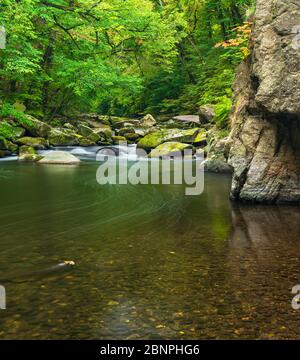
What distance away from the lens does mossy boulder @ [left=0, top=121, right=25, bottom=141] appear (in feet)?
59.1

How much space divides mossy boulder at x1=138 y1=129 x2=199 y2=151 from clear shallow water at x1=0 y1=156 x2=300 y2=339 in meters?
14.4

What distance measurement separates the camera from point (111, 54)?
25.2m

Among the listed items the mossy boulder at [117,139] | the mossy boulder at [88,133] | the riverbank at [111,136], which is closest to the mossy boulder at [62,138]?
the riverbank at [111,136]

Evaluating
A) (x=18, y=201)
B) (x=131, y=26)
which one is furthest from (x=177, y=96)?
(x=18, y=201)

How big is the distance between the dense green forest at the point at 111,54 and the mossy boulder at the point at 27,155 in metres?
2.52

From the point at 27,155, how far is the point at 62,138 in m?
5.13

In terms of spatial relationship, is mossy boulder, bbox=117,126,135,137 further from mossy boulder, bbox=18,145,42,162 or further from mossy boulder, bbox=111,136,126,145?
mossy boulder, bbox=18,145,42,162

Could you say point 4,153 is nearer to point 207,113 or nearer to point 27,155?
point 27,155

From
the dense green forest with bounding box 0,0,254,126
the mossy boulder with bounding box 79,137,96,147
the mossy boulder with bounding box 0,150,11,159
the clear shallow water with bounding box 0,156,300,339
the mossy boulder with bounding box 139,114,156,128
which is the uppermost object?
the dense green forest with bounding box 0,0,254,126

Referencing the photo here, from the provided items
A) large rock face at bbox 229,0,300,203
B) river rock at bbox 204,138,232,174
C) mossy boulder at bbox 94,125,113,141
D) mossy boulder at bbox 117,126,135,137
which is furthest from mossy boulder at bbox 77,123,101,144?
large rock face at bbox 229,0,300,203

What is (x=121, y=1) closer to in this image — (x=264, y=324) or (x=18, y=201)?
(x=18, y=201)

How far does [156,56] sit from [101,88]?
10584 millimetres

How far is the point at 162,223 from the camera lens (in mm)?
7074

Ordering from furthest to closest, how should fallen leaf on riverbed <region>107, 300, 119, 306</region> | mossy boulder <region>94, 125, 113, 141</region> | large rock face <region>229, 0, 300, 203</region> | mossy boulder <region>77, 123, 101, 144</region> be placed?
mossy boulder <region>94, 125, 113, 141</region> → mossy boulder <region>77, 123, 101, 144</region> → large rock face <region>229, 0, 300, 203</region> → fallen leaf on riverbed <region>107, 300, 119, 306</region>
